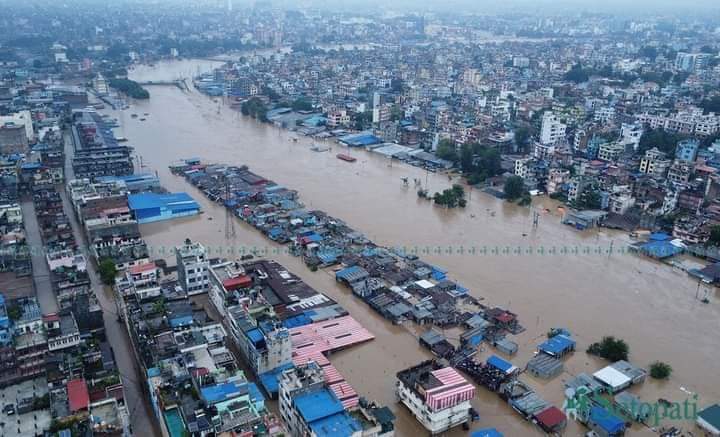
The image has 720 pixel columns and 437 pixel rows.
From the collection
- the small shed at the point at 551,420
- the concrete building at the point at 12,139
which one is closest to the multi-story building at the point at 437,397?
the small shed at the point at 551,420

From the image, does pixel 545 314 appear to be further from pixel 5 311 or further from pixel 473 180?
pixel 5 311

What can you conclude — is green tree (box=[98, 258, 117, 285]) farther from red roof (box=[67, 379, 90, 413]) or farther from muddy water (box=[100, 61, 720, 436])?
red roof (box=[67, 379, 90, 413])

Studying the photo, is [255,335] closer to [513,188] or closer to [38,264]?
[38,264]

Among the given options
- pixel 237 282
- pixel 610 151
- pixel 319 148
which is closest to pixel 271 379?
pixel 237 282

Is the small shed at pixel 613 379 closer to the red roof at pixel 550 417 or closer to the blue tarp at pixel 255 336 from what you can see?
the red roof at pixel 550 417

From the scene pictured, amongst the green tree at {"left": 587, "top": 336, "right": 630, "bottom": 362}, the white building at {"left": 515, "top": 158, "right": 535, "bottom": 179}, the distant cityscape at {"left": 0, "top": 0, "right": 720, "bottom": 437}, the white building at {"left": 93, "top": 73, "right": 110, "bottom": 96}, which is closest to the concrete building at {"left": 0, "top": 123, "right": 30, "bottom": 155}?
the distant cityscape at {"left": 0, "top": 0, "right": 720, "bottom": 437}

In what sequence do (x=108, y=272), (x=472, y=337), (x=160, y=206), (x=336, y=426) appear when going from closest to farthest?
1. (x=336, y=426)
2. (x=472, y=337)
3. (x=108, y=272)
4. (x=160, y=206)

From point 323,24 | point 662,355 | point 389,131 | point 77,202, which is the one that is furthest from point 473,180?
point 323,24
